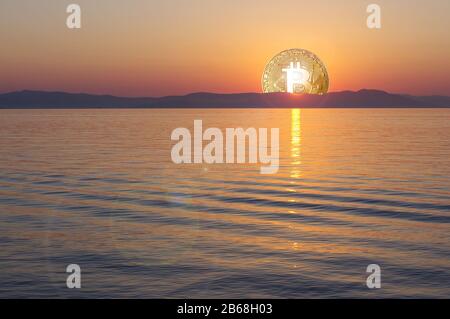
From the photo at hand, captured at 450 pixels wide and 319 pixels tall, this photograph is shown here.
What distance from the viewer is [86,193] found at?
1267 inches

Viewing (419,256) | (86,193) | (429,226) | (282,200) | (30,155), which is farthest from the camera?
(30,155)

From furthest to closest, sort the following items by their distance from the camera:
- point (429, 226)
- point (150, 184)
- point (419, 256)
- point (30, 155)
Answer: point (30, 155)
point (150, 184)
point (429, 226)
point (419, 256)

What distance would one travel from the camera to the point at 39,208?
90.4ft

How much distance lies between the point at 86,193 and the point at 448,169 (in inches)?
943

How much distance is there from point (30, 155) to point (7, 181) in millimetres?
19459

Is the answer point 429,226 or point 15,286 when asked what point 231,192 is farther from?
point 15,286

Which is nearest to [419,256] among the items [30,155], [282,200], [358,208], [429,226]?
[429,226]

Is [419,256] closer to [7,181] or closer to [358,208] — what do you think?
[358,208]

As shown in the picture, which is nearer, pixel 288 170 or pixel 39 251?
pixel 39 251
